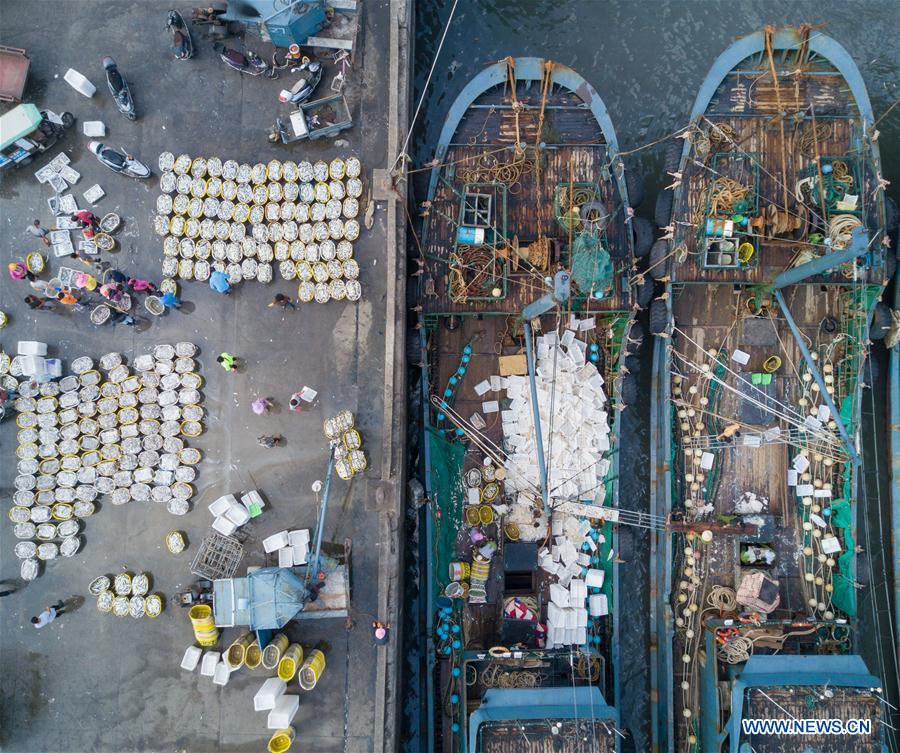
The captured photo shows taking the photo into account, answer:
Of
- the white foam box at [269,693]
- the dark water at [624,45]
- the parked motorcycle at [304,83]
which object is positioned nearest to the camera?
the white foam box at [269,693]

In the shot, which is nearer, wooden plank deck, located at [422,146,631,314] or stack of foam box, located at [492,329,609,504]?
wooden plank deck, located at [422,146,631,314]

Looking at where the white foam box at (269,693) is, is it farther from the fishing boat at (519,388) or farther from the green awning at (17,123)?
the green awning at (17,123)

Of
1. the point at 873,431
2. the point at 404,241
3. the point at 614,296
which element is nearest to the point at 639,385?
the point at 614,296

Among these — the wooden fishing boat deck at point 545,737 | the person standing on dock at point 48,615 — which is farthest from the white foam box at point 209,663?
the wooden fishing boat deck at point 545,737

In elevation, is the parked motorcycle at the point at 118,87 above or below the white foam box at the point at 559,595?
above

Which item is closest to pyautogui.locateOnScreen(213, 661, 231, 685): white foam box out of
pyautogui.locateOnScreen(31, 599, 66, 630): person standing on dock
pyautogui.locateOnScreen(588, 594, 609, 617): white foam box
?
pyautogui.locateOnScreen(31, 599, 66, 630): person standing on dock

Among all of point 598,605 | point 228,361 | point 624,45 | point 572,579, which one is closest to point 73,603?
point 228,361

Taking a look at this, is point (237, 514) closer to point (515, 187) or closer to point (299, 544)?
point (299, 544)

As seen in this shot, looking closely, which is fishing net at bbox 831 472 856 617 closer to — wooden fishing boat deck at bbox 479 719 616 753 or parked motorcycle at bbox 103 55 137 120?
wooden fishing boat deck at bbox 479 719 616 753
